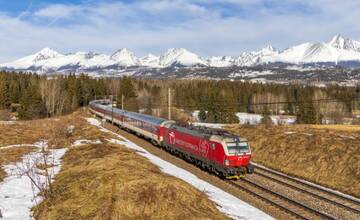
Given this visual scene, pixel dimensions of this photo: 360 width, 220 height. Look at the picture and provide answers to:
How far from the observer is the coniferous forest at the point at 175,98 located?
111188mm

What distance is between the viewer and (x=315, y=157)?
34.8 meters

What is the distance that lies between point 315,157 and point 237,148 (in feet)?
27.8

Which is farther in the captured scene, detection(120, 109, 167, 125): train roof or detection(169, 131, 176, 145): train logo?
detection(120, 109, 167, 125): train roof

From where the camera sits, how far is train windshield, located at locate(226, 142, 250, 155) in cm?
3038

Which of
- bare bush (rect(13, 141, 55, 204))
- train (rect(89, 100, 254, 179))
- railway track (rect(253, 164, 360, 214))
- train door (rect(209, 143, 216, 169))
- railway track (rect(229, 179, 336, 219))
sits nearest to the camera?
bare bush (rect(13, 141, 55, 204))

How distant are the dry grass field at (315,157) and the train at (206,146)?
590 cm

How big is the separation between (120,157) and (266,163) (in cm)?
1476

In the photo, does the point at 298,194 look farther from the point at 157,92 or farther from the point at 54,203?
the point at 157,92

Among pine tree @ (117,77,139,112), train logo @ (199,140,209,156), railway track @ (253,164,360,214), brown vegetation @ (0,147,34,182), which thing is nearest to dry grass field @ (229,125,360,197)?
railway track @ (253,164,360,214)

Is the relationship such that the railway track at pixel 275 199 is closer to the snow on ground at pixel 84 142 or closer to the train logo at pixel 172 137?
the train logo at pixel 172 137

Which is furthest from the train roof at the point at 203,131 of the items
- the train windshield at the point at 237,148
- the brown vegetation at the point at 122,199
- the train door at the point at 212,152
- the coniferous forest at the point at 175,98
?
A: the coniferous forest at the point at 175,98

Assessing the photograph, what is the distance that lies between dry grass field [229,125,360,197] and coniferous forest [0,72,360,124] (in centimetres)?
5114

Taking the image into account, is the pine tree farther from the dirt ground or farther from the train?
the dirt ground

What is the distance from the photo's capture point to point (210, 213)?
19.2 metres
